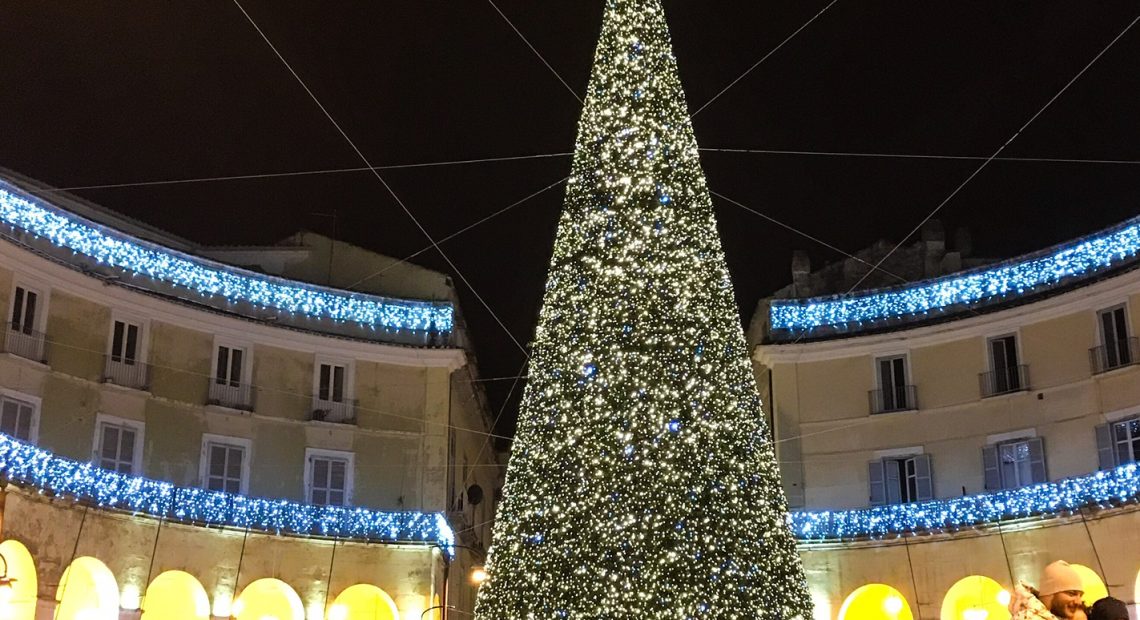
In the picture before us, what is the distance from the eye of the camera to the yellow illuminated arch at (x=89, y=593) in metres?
29.6

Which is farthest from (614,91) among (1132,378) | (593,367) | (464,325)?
(464,325)

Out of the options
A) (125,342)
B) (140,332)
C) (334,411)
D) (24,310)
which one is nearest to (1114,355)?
(334,411)

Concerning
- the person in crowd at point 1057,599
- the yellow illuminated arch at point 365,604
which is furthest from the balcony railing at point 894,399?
the person in crowd at point 1057,599

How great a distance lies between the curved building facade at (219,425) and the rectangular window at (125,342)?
69mm

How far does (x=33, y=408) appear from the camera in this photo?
29.1 metres

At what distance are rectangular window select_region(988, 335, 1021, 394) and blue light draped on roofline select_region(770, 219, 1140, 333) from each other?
119 cm

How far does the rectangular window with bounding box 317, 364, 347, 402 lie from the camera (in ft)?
118

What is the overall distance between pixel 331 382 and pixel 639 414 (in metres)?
23.5

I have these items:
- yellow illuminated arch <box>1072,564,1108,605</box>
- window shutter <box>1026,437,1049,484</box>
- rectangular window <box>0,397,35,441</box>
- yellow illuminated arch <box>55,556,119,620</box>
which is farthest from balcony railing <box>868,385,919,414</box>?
rectangular window <box>0,397,35,441</box>

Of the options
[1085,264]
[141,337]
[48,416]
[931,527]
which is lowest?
[931,527]

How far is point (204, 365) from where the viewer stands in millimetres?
33781

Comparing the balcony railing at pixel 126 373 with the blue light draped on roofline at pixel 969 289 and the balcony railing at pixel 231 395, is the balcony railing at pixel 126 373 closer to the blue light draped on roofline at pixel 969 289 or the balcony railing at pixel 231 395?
the balcony railing at pixel 231 395

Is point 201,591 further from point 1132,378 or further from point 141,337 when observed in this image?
point 1132,378

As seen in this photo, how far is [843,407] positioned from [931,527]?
14.6 feet
